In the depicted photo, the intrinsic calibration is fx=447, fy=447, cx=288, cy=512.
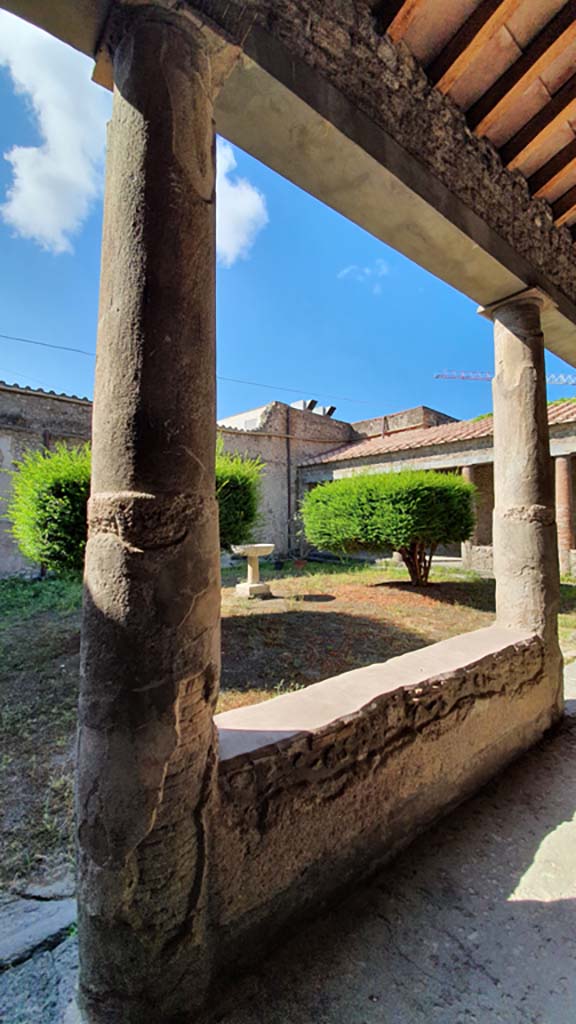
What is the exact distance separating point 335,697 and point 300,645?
11.1 ft

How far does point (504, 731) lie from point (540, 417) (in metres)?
1.74

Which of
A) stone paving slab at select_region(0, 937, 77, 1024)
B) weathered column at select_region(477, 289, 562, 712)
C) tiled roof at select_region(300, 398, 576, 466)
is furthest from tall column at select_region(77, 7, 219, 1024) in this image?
tiled roof at select_region(300, 398, 576, 466)

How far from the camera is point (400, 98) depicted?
1.86m

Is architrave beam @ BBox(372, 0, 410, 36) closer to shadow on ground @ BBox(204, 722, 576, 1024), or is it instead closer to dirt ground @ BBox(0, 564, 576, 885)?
shadow on ground @ BBox(204, 722, 576, 1024)

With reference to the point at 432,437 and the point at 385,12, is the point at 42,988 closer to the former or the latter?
the point at 385,12

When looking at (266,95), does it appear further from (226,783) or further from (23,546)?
(23,546)

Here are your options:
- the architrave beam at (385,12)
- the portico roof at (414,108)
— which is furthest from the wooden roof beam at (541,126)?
the architrave beam at (385,12)

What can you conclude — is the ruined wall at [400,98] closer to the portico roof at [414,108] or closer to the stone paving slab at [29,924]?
the portico roof at [414,108]

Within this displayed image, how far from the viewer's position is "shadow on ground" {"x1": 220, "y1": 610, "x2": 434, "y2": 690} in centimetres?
407

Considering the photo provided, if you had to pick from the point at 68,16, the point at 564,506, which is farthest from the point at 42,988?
the point at 564,506

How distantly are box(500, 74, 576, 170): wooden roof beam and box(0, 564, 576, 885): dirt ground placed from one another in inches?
149

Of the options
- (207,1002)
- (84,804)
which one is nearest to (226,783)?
(84,804)

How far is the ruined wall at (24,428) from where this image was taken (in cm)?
848

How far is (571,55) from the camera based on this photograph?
1867 millimetres
